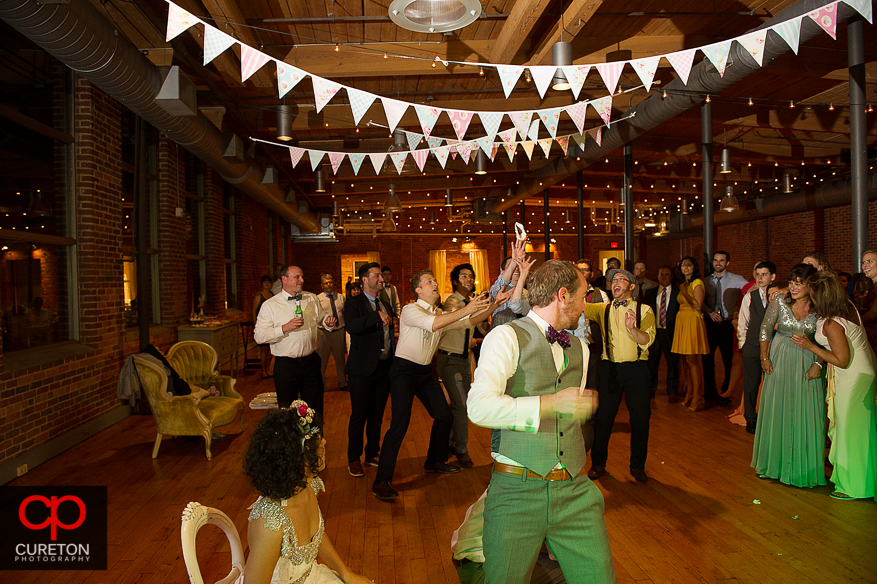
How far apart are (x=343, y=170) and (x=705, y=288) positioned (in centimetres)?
722

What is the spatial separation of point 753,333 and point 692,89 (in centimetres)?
239

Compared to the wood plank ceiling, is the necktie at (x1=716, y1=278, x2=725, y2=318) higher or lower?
lower

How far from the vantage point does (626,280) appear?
409cm

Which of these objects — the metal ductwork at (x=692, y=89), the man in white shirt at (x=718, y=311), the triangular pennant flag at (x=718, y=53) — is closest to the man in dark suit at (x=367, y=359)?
the triangular pennant flag at (x=718, y=53)

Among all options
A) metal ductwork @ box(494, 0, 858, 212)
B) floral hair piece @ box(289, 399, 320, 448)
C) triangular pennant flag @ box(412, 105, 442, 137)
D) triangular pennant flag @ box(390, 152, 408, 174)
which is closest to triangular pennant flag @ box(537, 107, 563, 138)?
metal ductwork @ box(494, 0, 858, 212)

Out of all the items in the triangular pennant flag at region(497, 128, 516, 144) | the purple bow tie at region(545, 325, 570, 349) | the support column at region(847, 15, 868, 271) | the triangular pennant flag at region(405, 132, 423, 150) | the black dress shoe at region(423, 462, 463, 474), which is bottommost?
the black dress shoe at region(423, 462, 463, 474)

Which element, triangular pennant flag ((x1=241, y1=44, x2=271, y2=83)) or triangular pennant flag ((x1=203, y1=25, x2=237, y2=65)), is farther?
triangular pennant flag ((x1=241, y1=44, x2=271, y2=83))

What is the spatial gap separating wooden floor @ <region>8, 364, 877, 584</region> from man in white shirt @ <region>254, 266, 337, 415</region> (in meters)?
0.70

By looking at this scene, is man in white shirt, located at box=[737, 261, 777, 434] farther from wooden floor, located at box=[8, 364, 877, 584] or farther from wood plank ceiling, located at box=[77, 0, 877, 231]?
wood plank ceiling, located at box=[77, 0, 877, 231]

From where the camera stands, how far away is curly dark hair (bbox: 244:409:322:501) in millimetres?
1943

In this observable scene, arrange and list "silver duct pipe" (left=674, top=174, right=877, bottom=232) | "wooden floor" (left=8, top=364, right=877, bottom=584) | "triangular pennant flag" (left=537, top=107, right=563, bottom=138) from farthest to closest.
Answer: "silver duct pipe" (left=674, top=174, right=877, bottom=232), "triangular pennant flag" (left=537, top=107, right=563, bottom=138), "wooden floor" (left=8, top=364, right=877, bottom=584)

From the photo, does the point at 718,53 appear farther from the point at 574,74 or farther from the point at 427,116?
the point at 427,116

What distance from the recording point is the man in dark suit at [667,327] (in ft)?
22.5

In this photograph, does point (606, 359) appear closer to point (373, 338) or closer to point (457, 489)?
point (457, 489)
